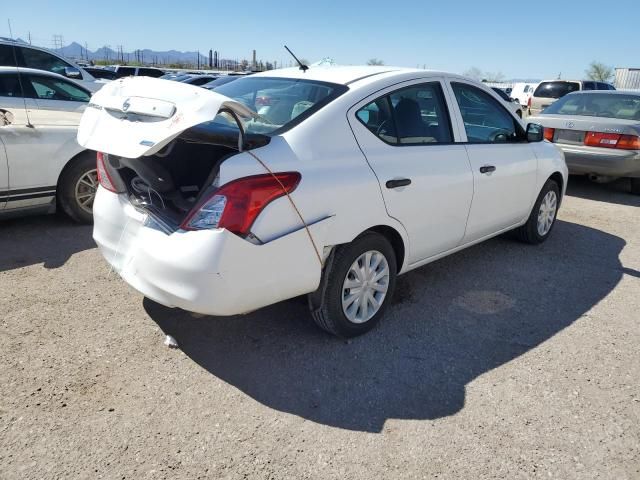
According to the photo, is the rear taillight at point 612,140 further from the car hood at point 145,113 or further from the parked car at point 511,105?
the car hood at point 145,113

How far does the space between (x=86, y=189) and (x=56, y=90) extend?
2264mm

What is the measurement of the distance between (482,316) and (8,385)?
121 inches

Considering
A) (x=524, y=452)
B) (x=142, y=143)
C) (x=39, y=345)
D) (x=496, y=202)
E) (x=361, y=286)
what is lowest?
(x=39, y=345)

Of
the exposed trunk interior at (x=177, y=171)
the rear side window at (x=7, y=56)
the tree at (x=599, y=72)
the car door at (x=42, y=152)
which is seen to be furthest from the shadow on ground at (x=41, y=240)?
the tree at (x=599, y=72)

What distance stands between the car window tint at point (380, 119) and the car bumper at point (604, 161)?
217 inches

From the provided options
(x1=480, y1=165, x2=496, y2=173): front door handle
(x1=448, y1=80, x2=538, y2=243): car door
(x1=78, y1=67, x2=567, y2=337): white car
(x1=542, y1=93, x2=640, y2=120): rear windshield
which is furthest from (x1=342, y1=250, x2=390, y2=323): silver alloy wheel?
(x1=542, y1=93, x2=640, y2=120): rear windshield

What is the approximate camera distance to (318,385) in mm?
2932

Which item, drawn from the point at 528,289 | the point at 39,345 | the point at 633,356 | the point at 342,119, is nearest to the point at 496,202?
the point at 528,289

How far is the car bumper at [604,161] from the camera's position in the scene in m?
7.49

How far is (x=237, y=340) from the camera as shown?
334cm

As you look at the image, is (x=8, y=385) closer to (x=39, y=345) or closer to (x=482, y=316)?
(x=39, y=345)

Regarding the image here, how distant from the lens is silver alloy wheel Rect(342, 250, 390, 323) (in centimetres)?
325

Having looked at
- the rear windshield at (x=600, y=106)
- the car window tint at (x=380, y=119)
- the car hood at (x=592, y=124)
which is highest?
the car window tint at (x=380, y=119)

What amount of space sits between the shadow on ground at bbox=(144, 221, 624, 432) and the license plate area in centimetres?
372
